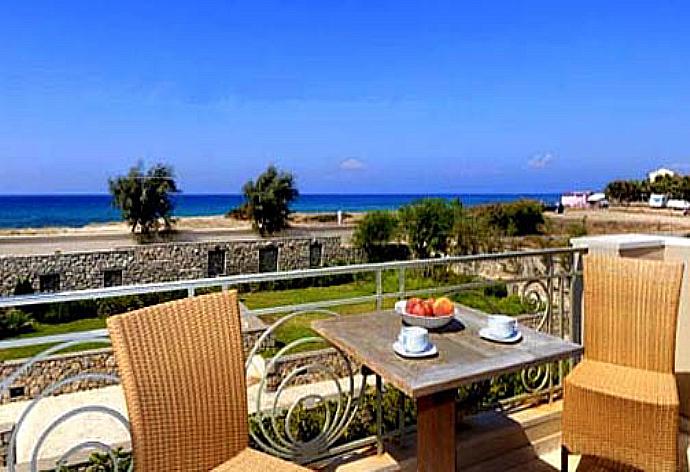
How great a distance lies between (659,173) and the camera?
108ft

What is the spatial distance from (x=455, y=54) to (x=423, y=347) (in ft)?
72.9

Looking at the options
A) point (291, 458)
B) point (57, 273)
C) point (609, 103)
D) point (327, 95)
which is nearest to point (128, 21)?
point (57, 273)

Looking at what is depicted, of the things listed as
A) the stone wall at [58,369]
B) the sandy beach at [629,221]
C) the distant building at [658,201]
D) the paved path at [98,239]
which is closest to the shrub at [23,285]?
the paved path at [98,239]

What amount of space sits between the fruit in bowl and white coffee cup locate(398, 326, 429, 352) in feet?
0.72

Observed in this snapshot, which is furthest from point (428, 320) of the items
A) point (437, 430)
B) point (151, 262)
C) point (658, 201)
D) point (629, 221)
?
point (658, 201)

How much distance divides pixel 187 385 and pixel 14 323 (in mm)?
15454

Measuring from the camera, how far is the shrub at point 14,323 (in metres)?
14.1

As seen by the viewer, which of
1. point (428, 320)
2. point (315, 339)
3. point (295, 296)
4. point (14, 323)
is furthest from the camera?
point (295, 296)

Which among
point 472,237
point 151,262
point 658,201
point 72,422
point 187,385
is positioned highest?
point 658,201

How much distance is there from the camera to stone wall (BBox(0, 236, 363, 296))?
661 inches

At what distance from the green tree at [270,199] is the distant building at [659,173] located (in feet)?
72.3

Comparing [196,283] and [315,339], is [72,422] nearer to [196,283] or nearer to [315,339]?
[315,339]

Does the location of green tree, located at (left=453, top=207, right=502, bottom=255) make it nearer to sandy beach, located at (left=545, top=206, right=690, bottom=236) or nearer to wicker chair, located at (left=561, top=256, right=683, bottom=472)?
sandy beach, located at (left=545, top=206, right=690, bottom=236)

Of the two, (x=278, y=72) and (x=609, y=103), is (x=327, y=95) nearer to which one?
(x=278, y=72)
